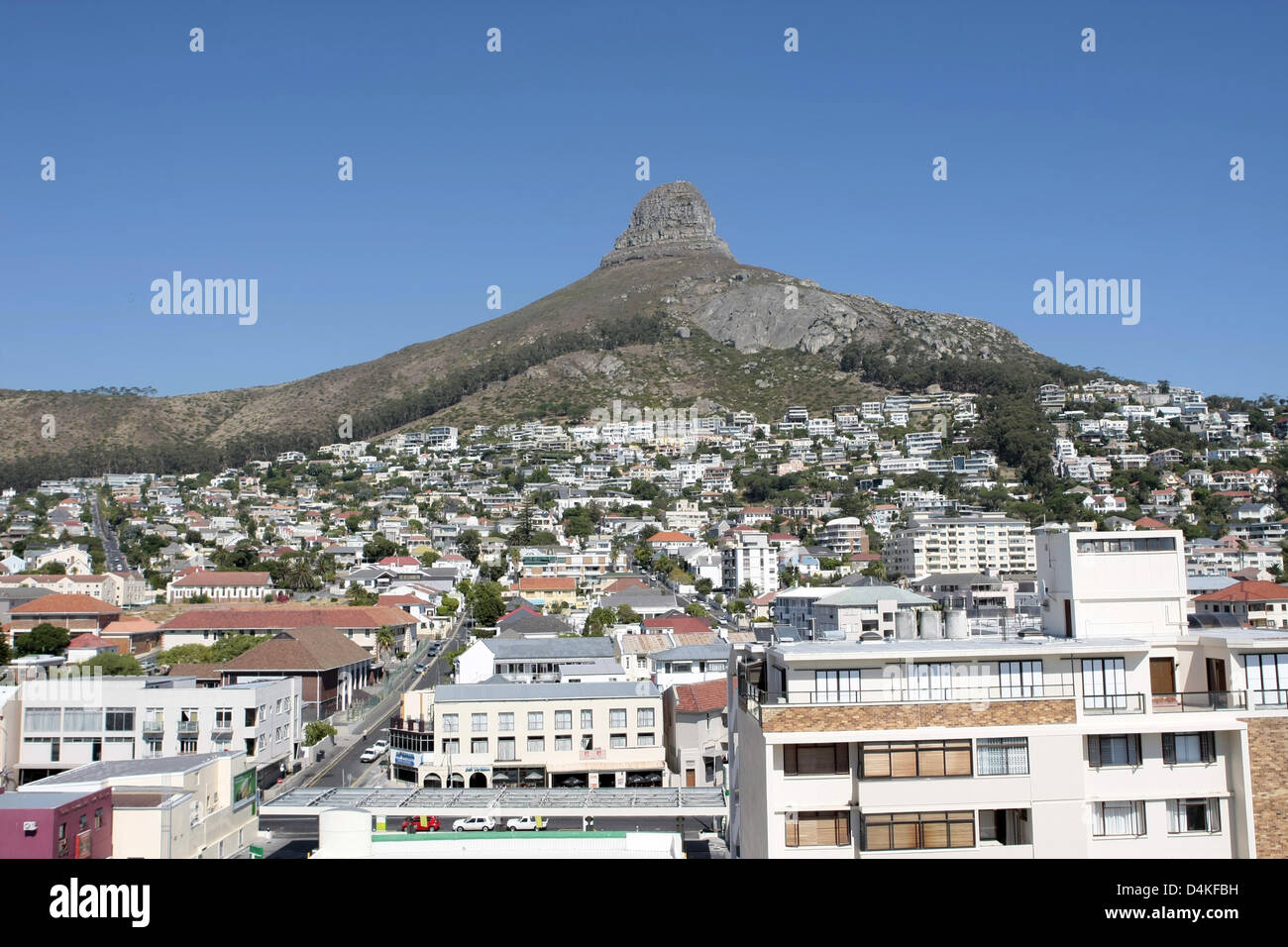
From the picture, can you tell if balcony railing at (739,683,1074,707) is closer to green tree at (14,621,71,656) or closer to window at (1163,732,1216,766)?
window at (1163,732,1216,766)

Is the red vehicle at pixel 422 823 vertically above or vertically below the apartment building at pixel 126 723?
below

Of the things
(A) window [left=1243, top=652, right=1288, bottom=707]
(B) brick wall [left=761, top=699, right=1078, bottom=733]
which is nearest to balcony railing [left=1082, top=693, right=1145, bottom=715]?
(B) brick wall [left=761, top=699, right=1078, bottom=733]

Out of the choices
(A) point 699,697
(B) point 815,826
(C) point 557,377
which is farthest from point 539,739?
(C) point 557,377

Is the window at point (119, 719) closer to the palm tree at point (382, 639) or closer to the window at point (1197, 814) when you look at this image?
the palm tree at point (382, 639)

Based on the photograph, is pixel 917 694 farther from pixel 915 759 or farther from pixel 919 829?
pixel 919 829

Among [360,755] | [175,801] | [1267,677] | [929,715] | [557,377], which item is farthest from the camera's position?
[557,377]

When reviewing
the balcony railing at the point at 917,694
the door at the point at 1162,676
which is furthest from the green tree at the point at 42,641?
the door at the point at 1162,676
